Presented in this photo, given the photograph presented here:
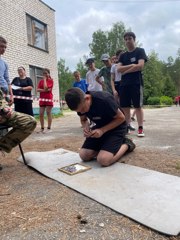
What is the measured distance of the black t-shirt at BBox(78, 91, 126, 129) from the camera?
10.5 ft

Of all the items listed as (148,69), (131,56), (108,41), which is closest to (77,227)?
(131,56)

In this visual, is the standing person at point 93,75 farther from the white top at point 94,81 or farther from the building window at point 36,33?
the building window at point 36,33

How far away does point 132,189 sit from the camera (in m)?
2.44

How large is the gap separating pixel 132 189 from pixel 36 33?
39.6 ft

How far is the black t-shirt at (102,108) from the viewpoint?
3.21 metres

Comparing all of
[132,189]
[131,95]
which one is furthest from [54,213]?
[131,95]

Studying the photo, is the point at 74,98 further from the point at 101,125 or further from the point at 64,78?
the point at 64,78

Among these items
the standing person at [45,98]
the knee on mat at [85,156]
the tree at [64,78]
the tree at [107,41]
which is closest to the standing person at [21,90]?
the standing person at [45,98]

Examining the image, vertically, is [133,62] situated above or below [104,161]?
above

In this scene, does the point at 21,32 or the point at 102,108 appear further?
the point at 21,32

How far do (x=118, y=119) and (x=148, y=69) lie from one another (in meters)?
44.7

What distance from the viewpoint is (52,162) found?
3.47 metres

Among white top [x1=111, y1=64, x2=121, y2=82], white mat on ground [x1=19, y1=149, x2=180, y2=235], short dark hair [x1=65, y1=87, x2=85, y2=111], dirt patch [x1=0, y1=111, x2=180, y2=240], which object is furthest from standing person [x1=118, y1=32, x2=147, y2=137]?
short dark hair [x1=65, y1=87, x2=85, y2=111]

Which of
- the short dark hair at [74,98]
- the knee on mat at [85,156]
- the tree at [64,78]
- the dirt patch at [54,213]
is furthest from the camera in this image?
the tree at [64,78]
